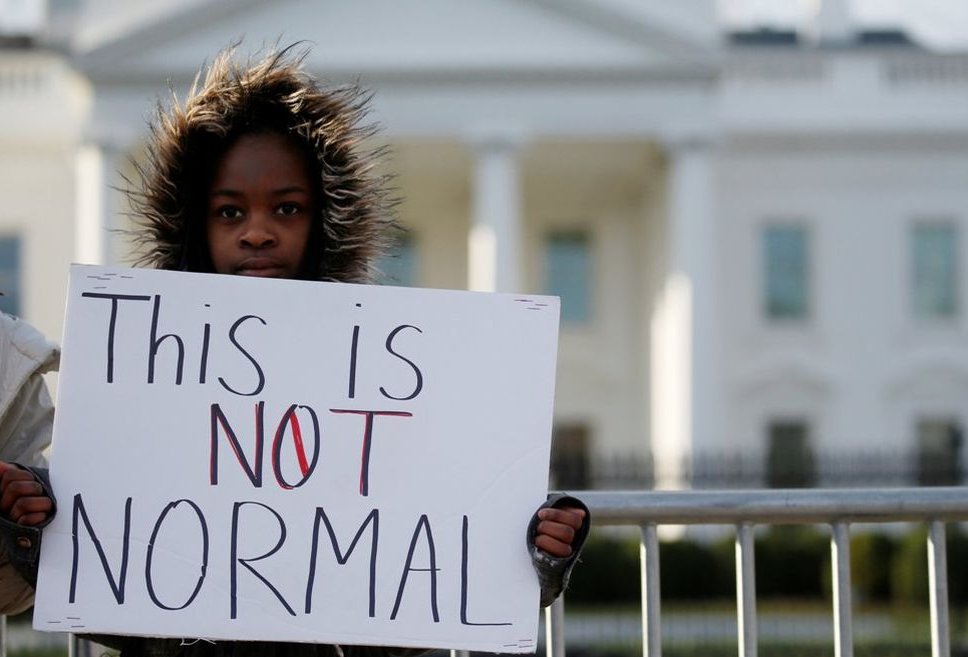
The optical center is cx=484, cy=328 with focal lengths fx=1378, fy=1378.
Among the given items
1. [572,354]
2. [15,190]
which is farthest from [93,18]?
[572,354]

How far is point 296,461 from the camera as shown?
2.45 meters

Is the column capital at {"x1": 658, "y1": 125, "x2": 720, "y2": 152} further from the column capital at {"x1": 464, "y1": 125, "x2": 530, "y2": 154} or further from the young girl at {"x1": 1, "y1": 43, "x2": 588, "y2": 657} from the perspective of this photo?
the young girl at {"x1": 1, "y1": 43, "x2": 588, "y2": 657}

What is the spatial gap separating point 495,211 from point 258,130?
21733 millimetres

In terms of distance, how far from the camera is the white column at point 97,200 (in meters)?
24.0

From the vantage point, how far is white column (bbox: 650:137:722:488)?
2364 cm

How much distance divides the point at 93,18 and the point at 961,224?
56.8 ft

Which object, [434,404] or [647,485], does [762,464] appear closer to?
[647,485]

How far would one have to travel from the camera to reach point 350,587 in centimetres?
239

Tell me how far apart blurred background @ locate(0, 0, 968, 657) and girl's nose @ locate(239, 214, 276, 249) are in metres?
21.4

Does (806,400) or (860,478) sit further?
(806,400)

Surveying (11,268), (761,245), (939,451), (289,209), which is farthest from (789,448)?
(289,209)

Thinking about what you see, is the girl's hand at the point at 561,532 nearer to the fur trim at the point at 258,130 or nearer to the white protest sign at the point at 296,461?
the white protest sign at the point at 296,461

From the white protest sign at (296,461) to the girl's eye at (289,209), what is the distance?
5.6 inches

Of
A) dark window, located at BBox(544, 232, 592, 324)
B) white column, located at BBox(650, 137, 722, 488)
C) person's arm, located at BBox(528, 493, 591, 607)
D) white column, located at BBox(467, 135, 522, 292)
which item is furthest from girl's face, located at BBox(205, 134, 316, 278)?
dark window, located at BBox(544, 232, 592, 324)
